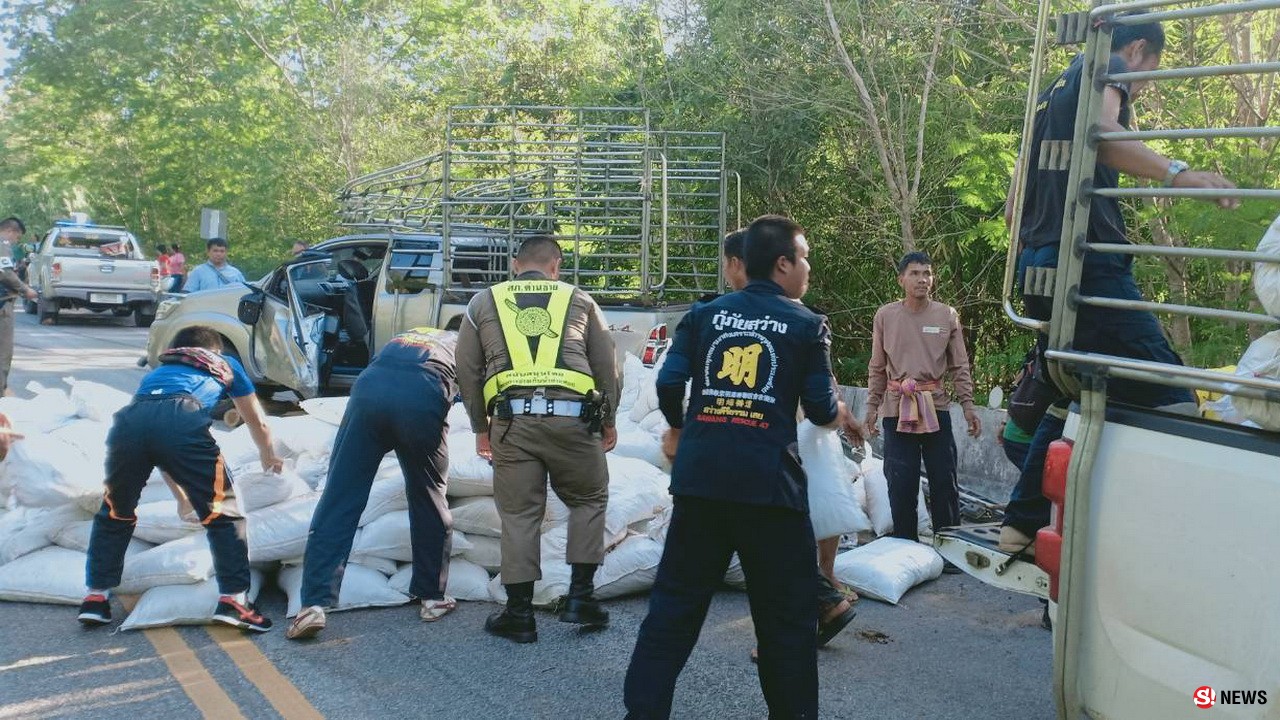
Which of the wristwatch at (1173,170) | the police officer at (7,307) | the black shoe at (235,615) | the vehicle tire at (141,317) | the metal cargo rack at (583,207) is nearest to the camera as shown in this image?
the wristwatch at (1173,170)

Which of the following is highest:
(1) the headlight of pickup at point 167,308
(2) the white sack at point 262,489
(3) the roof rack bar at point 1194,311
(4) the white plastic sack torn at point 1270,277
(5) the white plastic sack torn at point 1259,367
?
(4) the white plastic sack torn at point 1270,277

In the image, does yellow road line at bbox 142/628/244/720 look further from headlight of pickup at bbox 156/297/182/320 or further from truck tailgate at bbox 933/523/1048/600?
headlight of pickup at bbox 156/297/182/320

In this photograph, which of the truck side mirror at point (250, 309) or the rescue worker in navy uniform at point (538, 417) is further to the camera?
the truck side mirror at point (250, 309)

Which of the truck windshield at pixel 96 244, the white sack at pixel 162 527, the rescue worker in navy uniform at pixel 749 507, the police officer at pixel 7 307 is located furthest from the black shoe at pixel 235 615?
the truck windshield at pixel 96 244

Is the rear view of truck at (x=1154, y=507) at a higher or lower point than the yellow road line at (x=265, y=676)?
higher

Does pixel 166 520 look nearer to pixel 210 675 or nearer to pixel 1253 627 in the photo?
pixel 210 675

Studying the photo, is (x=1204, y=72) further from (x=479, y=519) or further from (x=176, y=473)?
(x=176, y=473)

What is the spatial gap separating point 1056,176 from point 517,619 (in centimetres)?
293

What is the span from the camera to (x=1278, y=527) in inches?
99.4

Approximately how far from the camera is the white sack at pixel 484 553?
234 inches

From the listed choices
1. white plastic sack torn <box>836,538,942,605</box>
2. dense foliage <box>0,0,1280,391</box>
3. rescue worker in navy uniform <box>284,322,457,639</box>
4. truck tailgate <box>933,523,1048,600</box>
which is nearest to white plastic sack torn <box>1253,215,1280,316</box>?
truck tailgate <box>933,523,1048,600</box>

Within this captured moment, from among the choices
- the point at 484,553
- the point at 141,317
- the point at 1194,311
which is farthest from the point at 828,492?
the point at 141,317

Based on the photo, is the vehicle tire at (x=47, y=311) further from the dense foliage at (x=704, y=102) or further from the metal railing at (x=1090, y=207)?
the metal railing at (x=1090, y=207)

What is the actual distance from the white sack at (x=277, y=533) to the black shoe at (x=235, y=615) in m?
0.45
